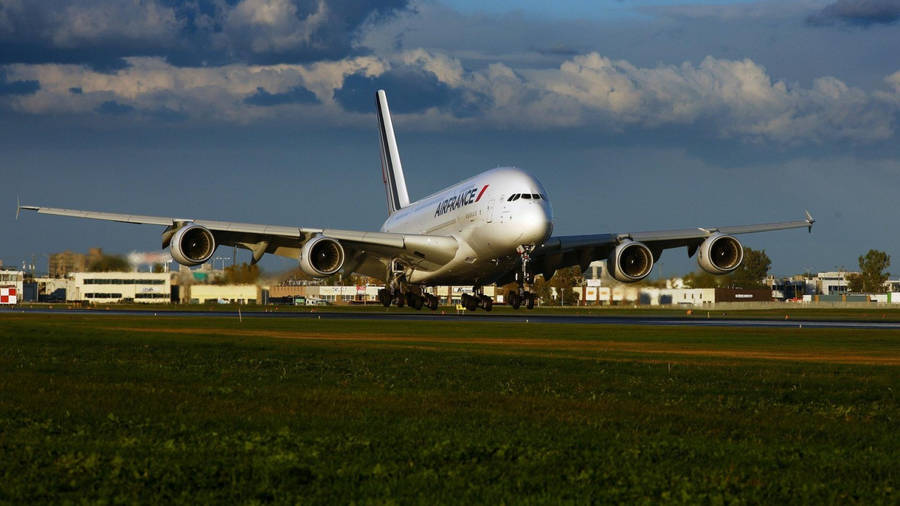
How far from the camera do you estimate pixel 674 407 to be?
1739 centimetres

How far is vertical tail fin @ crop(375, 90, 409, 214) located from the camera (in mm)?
92750

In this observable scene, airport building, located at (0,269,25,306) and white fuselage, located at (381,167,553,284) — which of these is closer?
white fuselage, located at (381,167,553,284)

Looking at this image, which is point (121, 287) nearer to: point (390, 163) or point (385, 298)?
point (390, 163)

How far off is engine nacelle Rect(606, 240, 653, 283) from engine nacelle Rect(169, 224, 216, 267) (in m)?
23.5

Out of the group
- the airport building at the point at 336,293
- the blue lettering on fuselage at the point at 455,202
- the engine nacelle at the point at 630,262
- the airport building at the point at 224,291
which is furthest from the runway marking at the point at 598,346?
the airport building at the point at 336,293

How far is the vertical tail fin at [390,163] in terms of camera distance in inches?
3652

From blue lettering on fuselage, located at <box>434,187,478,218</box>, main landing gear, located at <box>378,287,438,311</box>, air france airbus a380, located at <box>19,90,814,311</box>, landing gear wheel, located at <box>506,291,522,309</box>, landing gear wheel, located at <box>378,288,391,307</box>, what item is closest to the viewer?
air france airbus a380, located at <box>19,90,814,311</box>

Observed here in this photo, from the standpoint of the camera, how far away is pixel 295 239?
214ft

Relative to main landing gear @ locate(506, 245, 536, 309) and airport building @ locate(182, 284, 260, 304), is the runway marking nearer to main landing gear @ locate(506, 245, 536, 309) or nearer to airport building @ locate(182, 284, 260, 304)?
main landing gear @ locate(506, 245, 536, 309)

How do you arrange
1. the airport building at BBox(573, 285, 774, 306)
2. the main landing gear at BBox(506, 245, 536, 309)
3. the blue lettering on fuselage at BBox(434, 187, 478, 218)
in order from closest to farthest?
the main landing gear at BBox(506, 245, 536, 309)
the blue lettering on fuselage at BBox(434, 187, 478, 218)
the airport building at BBox(573, 285, 774, 306)

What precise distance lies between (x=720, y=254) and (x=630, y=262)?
5537mm

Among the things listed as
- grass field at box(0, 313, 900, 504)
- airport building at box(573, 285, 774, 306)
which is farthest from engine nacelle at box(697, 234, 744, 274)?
grass field at box(0, 313, 900, 504)

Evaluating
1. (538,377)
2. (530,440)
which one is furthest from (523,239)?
(530,440)

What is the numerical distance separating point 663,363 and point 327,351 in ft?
30.3
